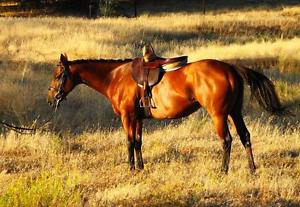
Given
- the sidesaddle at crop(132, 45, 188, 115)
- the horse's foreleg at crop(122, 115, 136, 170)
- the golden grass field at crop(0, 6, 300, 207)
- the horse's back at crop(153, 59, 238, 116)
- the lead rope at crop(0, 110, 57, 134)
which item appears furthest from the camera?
the lead rope at crop(0, 110, 57, 134)

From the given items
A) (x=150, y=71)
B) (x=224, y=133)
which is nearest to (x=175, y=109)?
(x=150, y=71)

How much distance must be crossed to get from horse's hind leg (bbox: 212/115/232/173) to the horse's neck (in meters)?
1.80

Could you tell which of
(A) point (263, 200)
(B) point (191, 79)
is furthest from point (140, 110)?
(A) point (263, 200)

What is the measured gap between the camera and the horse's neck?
28.3 feet

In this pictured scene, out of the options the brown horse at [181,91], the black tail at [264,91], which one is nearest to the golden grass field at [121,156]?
the brown horse at [181,91]

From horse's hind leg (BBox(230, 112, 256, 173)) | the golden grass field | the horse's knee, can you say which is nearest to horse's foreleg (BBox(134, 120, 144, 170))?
the golden grass field

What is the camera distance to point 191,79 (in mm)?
7914

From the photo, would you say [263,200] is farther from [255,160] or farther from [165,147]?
[165,147]

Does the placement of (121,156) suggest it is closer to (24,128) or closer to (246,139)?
(24,128)

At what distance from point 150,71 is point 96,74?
927mm

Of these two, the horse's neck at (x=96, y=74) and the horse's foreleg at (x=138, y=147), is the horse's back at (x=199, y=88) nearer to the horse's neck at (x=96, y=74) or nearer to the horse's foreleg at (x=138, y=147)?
the horse's foreleg at (x=138, y=147)

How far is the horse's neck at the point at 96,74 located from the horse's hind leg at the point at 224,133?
5.91 feet

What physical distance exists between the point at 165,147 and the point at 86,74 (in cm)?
187

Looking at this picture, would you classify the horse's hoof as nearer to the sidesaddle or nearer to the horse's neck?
the sidesaddle
